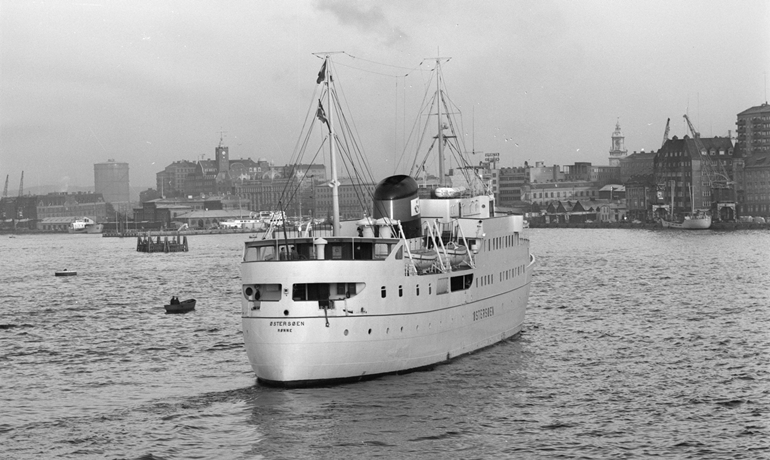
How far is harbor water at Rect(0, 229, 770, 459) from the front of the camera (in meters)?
25.8

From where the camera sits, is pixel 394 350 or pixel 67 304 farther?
pixel 67 304

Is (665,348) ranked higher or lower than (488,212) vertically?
lower

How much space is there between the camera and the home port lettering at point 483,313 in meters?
36.9

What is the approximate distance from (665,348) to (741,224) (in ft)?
530

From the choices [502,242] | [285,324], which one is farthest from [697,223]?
[285,324]

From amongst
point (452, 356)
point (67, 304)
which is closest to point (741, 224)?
point (67, 304)

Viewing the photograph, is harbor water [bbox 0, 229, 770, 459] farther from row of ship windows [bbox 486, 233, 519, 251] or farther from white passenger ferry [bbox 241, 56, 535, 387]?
row of ship windows [bbox 486, 233, 519, 251]

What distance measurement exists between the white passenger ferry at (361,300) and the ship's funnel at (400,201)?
0.13ft

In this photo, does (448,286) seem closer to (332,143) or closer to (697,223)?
(332,143)

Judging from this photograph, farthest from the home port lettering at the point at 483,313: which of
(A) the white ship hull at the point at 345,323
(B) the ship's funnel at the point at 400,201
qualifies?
(B) the ship's funnel at the point at 400,201

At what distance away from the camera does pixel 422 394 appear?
30.3m

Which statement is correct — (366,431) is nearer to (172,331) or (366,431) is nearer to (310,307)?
(310,307)

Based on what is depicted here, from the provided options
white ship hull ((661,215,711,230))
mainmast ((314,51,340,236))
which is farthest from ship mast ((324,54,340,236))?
white ship hull ((661,215,711,230))

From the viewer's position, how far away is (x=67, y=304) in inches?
→ 2576
